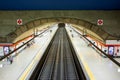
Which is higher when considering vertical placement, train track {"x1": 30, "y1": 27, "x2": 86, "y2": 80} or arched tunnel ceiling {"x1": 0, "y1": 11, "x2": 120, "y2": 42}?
arched tunnel ceiling {"x1": 0, "y1": 11, "x2": 120, "y2": 42}

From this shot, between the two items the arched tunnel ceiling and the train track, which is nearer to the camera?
the arched tunnel ceiling

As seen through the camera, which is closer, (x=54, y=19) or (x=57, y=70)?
(x=54, y=19)

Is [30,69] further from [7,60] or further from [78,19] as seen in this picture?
[78,19]

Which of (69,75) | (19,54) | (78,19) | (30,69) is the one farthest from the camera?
(19,54)

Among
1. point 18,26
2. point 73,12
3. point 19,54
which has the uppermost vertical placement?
point 73,12

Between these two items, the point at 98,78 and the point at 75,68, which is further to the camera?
the point at 75,68

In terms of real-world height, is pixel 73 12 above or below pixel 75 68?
above

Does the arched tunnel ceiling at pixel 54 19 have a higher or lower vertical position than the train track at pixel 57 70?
higher

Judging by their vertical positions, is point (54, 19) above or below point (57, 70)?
above


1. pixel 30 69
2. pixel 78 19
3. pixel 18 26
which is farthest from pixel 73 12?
pixel 30 69

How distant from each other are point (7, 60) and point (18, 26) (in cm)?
463

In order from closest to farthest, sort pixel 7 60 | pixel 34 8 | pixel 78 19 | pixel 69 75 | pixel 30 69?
pixel 34 8 < pixel 78 19 < pixel 69 75 < pixel 30 69 < pixel 7 60

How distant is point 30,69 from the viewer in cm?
1251

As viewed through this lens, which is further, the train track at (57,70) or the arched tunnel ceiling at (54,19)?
the train track at (57,70)
